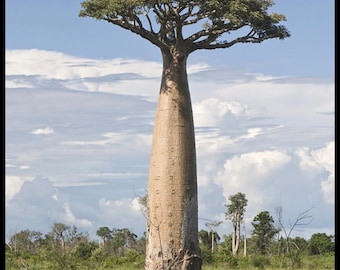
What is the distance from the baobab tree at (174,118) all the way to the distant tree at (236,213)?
6.72 meters

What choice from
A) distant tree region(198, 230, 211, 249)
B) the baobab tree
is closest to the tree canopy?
the baobab tree

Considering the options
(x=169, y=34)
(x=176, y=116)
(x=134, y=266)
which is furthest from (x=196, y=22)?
(x=134, y=266)

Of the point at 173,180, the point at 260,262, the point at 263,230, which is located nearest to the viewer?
the point at 173,180

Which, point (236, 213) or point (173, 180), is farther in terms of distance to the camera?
point (236, 213)

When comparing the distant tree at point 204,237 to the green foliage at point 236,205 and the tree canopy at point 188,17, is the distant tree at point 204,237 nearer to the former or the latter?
the green foliage at point 236,205

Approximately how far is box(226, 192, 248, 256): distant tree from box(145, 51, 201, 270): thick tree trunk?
669cm

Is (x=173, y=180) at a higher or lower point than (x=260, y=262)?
higher

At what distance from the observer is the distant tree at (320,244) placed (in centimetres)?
1769

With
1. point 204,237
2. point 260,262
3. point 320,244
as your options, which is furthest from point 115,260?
point 320,244

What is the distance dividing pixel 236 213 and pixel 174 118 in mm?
8032

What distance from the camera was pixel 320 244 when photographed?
704 inches

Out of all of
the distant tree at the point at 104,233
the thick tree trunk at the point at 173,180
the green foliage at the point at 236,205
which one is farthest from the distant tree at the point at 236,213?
the thick tree trunk at the point at 173,180

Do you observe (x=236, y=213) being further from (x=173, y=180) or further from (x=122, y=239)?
(x=173, y=180)

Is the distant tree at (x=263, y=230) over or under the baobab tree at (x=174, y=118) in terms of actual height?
under
